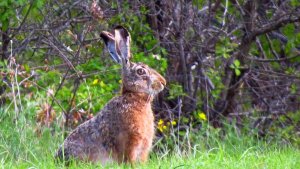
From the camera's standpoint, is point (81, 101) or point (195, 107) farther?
point (195, 107)

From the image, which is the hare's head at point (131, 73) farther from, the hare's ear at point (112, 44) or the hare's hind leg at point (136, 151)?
the hare's hind leg at point (136, 151)

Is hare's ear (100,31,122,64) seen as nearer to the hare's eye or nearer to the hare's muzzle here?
the hare's eye

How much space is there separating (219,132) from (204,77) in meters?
1.11

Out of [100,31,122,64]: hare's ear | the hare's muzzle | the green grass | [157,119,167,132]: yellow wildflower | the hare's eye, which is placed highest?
[100,31,122,64]: hare's ear

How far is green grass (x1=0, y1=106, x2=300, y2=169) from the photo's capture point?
5789 mm

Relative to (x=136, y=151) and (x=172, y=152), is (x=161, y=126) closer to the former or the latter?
(x=172, y=152)

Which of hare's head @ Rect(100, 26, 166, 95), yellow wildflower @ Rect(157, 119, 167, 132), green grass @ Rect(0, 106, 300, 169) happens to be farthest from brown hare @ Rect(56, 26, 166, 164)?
yellow wildflower @ Rect(157, 119, 167, 132)

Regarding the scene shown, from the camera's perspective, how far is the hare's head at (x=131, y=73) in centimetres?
723

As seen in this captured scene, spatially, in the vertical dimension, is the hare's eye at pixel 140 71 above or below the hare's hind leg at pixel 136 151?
above

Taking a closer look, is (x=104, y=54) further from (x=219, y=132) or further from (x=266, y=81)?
(x=266, y=81)

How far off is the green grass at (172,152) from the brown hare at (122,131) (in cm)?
19

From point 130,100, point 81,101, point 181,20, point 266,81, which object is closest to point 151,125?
point 130,100

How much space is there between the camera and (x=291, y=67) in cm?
1060

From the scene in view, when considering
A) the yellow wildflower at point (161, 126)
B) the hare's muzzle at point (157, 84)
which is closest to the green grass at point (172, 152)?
the yellow wildflower at point (161, 126)
